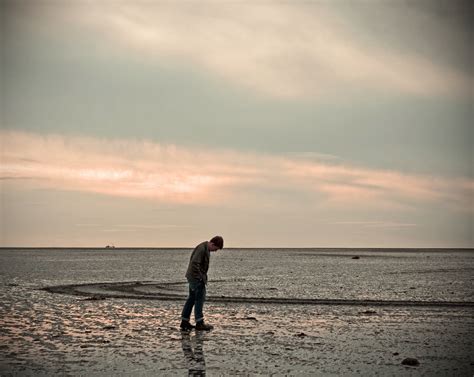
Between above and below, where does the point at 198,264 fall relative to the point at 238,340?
above

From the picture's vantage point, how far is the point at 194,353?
1130 centimetres

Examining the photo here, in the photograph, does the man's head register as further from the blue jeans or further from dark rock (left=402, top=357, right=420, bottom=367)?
dark rock (left=402, top=357, right=420, bottom=367)

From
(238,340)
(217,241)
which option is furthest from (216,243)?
(238,340)

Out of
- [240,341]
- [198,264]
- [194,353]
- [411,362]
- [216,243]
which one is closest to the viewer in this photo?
[411,362]

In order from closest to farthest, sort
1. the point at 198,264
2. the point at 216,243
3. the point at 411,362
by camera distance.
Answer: the point at 411,362 → the point at 216,243 → the point at 198,264

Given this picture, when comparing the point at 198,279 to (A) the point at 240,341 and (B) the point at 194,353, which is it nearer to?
(A) the point at 240,341

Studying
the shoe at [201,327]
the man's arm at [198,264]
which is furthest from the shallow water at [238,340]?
the man's arm at [198,264]

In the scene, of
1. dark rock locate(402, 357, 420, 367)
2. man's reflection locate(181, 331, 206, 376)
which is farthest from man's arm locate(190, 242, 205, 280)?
→ dark rock locate(402, 357, 420, 367)

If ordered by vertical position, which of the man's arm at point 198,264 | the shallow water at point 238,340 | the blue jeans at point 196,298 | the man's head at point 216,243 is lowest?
the shallow water at point 238,340

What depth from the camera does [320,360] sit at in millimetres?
10688

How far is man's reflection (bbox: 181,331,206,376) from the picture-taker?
9.75 metres

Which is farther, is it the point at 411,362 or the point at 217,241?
the point at 217,241

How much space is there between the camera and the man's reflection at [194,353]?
975 centimetres

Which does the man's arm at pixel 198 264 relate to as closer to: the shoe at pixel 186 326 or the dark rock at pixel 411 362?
the shoe at pixel 186 326
